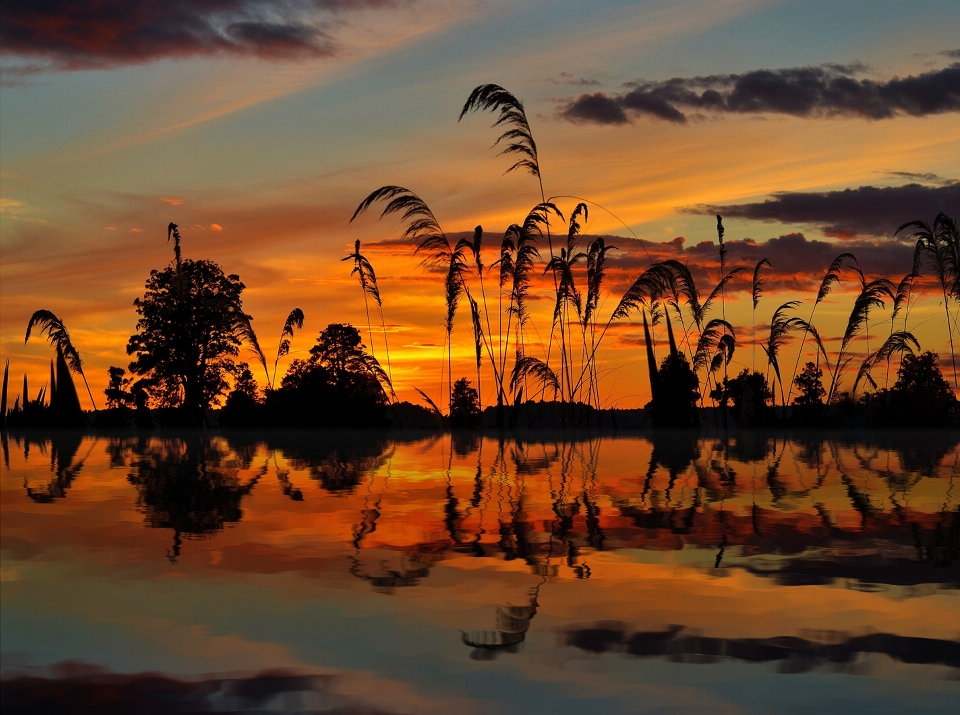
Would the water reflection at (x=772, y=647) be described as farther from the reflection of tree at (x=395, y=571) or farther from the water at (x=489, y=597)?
the reflection of tree at (x=395, y=571)

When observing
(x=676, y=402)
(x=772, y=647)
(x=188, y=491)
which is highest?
(x=676, y=402)

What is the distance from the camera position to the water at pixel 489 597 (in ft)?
6.52

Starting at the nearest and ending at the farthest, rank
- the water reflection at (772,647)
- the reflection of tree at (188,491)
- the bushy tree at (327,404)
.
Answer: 1. the water reflection at (772,647)
2. the reflection of tree at (188,491)
3. the bushy tree at (327,404)

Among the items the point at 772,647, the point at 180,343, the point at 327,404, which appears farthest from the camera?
the point at 180,343

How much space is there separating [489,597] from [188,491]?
11.1ft

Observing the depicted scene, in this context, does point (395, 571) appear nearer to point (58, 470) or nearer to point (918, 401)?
point (58, 470)

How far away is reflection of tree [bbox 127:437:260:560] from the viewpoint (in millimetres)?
4266

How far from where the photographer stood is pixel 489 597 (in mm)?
2773

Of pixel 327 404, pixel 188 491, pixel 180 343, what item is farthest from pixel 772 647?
pixel 180 343

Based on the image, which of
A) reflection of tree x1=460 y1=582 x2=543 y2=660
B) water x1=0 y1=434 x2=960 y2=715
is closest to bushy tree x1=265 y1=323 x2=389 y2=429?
water x1=0 y1=434 x2=960 y2=715

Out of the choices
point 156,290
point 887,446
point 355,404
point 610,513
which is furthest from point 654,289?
point 156,290

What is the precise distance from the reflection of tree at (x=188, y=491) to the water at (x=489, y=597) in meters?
0.04

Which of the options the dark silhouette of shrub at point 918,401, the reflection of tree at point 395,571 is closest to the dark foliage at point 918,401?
the dark silhouette of shrub at point 918,401

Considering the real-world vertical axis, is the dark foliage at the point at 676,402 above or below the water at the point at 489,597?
above
